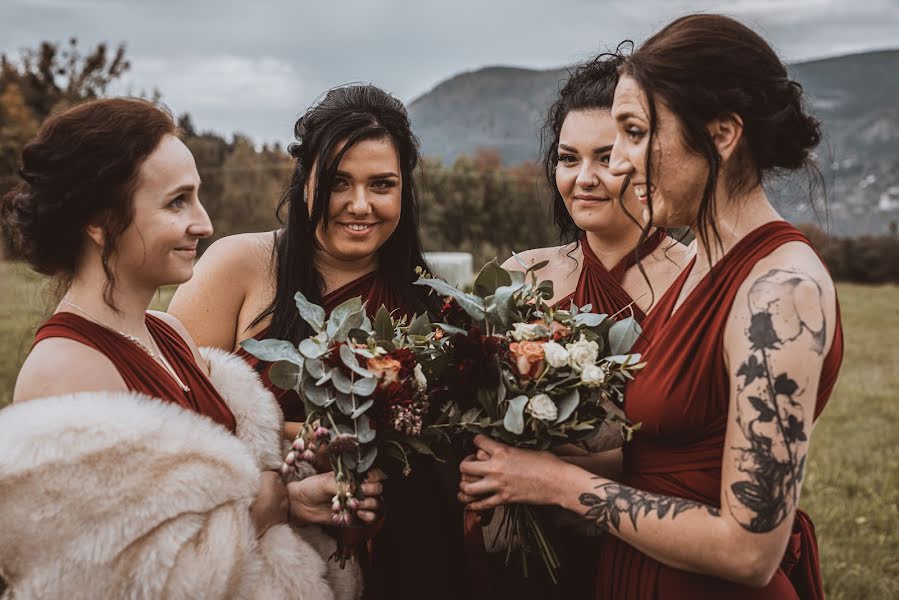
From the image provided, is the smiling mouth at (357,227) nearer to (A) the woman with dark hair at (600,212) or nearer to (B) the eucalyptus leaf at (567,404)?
(A) the woman with dark hair at (600,212)

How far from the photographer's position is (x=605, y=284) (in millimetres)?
3895

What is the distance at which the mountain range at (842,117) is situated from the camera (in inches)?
1410

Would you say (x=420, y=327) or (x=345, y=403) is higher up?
(x=420, y=327)

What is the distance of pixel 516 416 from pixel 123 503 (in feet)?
4.11

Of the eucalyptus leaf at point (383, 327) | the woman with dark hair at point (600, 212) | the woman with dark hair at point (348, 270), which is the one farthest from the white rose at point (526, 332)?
the woman with dark hair at point (600, 212)

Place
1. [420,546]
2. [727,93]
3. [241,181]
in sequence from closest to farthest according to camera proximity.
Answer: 1. [727,93]
2. [420,546]
3. [241,181]

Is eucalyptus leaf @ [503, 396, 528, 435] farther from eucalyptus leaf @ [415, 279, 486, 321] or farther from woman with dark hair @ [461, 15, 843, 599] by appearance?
eucalyptus leaf @ [415, 279, 486, 321]

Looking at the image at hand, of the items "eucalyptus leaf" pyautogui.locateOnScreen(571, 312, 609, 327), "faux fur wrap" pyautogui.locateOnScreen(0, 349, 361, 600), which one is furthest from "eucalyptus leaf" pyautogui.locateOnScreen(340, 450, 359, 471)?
"eucalyptus leaf" pyautogui.locateOnScreen(571, 312, 609, 327)

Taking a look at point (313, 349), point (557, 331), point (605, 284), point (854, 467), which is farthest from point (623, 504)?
point (854, 467)

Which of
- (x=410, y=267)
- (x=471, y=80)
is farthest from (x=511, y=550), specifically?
(x=471, y=80)

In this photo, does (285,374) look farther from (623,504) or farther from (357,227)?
(623,504)

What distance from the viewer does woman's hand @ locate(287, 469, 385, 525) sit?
2.77 m

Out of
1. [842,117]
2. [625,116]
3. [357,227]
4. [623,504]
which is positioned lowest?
[623,504]

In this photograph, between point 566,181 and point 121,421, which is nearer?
point 121,421
